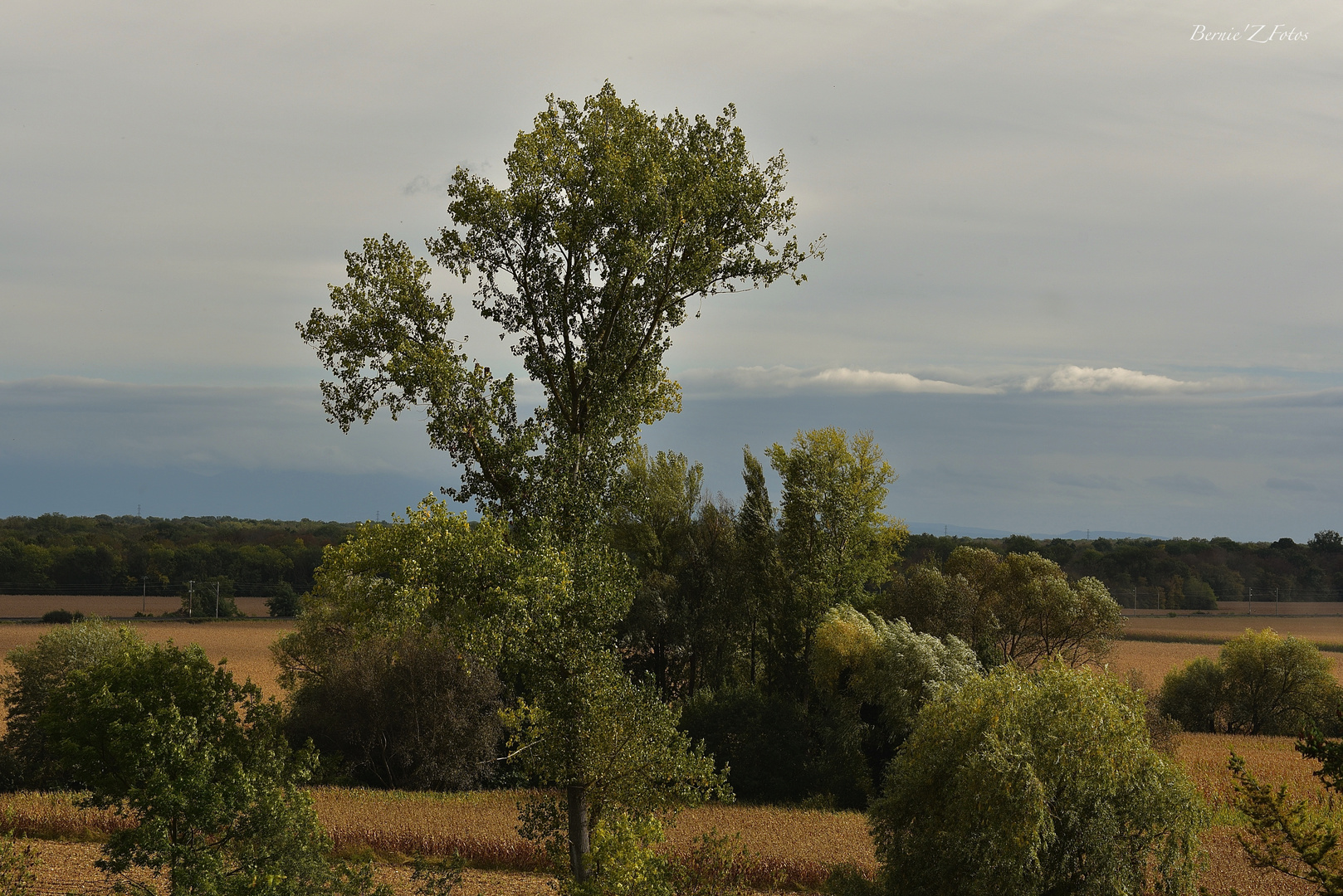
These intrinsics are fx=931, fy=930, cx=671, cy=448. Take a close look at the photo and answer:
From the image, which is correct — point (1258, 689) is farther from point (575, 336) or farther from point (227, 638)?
point (227, 638)

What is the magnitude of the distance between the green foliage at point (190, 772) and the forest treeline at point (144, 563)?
249 feet

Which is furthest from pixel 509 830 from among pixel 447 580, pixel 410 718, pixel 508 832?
pixel 447 580

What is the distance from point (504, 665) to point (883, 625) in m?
21.5

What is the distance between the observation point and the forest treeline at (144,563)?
9031 cm

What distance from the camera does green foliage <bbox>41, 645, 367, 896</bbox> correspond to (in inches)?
533

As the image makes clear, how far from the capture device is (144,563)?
94562 millimetres

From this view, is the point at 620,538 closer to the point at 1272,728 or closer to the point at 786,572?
the point at 786,572

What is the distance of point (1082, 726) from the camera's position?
18812 mm

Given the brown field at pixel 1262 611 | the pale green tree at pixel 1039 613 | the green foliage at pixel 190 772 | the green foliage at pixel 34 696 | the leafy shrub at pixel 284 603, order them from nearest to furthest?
the green foliage at pixel 190 772, the green foliage at pixel 34 696, the pale green tree at pixel 1039 613, the leafy shrub at pixel 284 603, the brown field at pixel 1262 611

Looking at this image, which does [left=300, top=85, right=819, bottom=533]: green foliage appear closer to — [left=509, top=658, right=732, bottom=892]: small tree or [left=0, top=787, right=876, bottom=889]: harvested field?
[left=509, top=658, right=732, bottom=892]: small tree

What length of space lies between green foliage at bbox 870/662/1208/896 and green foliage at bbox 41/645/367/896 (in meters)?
11.3

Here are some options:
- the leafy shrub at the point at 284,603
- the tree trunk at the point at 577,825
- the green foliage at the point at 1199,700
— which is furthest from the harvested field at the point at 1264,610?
the tree trunk at the point at 577,825

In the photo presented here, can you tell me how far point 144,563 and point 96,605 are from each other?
10.8 meters

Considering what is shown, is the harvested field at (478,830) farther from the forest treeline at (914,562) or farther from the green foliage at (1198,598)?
the green foliage at (1198,598)
